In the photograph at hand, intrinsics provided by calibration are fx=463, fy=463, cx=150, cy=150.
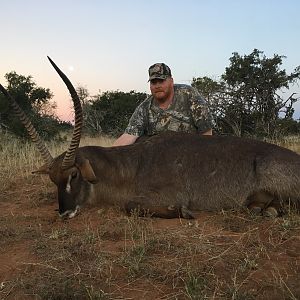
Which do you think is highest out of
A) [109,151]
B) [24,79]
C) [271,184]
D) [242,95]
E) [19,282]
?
[24,79]

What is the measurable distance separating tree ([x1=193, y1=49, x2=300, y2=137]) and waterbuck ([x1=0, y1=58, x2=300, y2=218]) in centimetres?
496

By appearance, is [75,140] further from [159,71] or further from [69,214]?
[159,71]

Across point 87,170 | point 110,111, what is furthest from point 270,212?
point 110,111

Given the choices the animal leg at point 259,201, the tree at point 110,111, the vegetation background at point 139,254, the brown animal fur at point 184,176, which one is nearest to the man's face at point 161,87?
the brown animal fur at point 184,176

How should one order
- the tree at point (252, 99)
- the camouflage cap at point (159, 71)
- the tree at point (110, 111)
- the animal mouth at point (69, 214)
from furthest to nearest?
1. the tree at point (110, 111)
2. the tree at point (252, 99)
3. the camouflage cap at point (159, 71)
4. the animal mouth at point (69, 214)

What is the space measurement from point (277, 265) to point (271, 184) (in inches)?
60.1

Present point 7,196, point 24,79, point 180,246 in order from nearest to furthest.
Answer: point 180,246 < point 7,196 < point 24,79

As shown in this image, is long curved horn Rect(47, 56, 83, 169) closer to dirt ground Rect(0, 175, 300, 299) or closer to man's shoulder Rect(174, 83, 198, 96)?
dirt ground Rect(0, 175, 300, 299)

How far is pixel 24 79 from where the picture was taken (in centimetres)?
1612

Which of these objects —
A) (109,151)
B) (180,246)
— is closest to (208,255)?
(180,246)

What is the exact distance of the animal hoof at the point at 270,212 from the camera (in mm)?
4154

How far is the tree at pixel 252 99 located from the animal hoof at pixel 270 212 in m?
5.36

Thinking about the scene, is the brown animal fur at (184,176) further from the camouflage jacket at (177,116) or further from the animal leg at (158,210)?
the camouflage jacket at (177,116)

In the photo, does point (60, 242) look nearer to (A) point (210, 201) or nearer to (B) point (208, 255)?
(B) point (208, 255)
